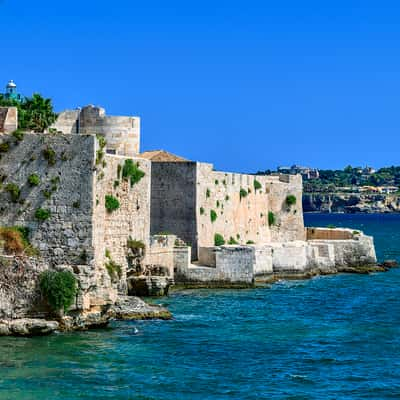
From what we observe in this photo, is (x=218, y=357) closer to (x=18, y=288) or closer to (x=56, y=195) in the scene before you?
(x=18, y=288)

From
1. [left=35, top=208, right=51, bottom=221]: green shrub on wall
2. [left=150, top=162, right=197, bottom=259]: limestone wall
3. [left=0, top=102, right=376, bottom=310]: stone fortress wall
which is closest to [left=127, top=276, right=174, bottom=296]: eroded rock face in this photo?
[left=0, top=102, right=376, bottom=310]: stone fortress wall

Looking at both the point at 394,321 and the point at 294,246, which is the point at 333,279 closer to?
the point at 294,246

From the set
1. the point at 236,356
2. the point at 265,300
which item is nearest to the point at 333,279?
the point at 265,300

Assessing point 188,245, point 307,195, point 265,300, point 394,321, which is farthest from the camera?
point 307,195

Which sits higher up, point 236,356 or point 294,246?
point 294,246

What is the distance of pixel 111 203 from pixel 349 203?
15372 centimetres

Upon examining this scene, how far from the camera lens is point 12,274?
20.2 m

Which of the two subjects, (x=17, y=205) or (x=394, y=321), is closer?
(x=17, y=205)

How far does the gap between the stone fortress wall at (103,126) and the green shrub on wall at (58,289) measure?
8834mm

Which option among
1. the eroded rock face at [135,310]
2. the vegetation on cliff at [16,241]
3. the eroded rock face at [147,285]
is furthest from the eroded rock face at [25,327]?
the eroded rock face at [147,285]

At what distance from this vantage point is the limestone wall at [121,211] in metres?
24.5

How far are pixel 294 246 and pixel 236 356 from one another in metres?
16.7

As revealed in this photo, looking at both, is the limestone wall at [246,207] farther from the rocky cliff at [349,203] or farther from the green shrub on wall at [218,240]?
the rocky cliff at [349,203]

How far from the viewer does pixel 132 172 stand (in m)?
26.5
